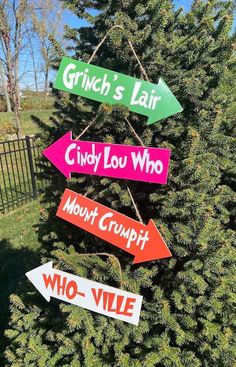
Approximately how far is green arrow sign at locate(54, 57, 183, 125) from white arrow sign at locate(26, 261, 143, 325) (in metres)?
0.83

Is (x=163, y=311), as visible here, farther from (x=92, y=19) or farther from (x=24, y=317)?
→ (x=92, y=19)

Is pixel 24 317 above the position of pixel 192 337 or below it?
below

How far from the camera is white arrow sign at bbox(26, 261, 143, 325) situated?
1.79 meters

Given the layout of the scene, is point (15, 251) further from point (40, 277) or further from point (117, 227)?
point (117, 227)

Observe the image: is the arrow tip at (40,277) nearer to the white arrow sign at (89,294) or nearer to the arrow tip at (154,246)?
the white arrow sign at (89,294)

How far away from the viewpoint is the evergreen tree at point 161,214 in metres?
1.86

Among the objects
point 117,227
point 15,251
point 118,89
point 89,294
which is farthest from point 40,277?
point 15,251

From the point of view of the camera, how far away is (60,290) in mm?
1930

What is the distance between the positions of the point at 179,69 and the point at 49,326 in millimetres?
1634

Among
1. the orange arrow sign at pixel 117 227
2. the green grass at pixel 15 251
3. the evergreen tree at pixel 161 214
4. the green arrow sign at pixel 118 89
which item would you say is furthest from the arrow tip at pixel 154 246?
the green grass at pixel 15 251

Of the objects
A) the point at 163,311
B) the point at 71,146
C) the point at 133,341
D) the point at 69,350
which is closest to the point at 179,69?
the point at 71,146

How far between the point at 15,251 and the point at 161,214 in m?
3.75

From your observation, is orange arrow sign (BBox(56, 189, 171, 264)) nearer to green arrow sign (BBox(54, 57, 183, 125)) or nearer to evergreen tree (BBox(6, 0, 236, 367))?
evergreen tree (BBox(6, 0, 236, 367))

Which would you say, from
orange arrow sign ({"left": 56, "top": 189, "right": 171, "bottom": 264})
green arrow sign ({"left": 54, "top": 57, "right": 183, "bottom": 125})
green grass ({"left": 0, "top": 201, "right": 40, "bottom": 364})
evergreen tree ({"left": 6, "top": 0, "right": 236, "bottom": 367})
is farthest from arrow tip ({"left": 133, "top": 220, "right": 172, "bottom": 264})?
green grass ({"left": 0, "top": 201, "right": 40, "bottom": 364})
